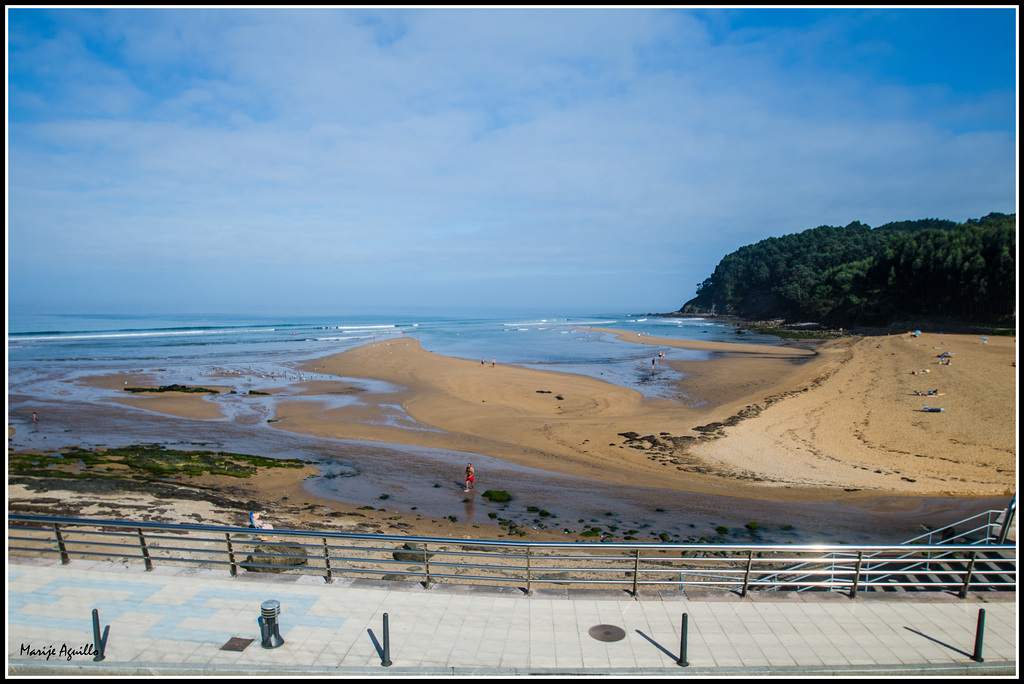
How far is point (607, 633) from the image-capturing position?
6.60 meters

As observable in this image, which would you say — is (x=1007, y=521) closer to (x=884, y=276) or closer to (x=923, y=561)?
A: (x=923, y=561)

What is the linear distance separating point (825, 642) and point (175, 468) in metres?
21.0

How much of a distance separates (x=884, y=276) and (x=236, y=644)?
112811mm

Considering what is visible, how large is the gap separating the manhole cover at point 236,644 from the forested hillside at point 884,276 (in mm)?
20542

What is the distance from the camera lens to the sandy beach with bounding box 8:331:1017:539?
17.3m

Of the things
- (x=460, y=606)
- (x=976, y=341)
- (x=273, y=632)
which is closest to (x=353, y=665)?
(x=273, y=632)

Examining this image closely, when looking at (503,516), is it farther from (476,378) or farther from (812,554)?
(476,378)

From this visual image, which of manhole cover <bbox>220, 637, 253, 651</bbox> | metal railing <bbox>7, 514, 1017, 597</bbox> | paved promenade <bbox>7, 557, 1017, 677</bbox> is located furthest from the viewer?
metal railing <bbox>7, 514, 1017, 597</bbox>

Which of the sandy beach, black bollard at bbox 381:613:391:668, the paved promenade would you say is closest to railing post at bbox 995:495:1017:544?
the paved promenade

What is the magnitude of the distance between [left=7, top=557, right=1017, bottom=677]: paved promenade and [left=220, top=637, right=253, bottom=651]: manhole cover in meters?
0.01

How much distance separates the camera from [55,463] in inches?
754

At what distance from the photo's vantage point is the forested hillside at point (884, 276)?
6731 cm
